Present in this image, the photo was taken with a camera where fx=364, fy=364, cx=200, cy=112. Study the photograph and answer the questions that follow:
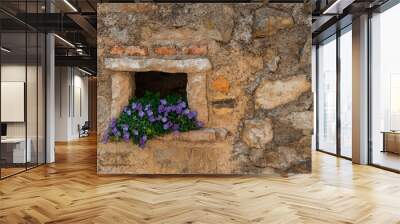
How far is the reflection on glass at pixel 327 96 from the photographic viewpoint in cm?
789

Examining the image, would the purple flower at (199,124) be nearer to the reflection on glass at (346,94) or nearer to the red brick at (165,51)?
the red brick at (165,51)

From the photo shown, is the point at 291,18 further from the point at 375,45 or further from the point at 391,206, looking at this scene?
the point at 391,206

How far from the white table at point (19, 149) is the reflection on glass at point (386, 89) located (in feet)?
18.5

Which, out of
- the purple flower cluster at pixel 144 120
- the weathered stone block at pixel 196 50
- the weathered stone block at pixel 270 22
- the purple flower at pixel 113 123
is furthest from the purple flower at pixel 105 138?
the weathered stone block at pixel 270 22

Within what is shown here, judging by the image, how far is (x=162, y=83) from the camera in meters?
6.29

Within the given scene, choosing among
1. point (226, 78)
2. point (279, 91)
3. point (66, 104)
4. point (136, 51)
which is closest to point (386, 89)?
point (279, 91)

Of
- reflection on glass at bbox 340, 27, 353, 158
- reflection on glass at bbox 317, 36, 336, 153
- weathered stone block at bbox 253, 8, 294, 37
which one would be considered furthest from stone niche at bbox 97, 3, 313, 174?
reflection on glass at bbox 317, 36, 336, 153

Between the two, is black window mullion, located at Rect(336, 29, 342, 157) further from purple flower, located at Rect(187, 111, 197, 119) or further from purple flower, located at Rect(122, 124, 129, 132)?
purple flower, located at Rect(122, 124, 129, 132)

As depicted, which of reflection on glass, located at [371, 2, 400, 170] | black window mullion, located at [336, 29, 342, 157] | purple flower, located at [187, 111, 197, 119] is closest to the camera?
purple flower, located at [187, 111, 197, 119]

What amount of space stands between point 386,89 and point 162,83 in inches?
145

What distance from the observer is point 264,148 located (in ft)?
17.0

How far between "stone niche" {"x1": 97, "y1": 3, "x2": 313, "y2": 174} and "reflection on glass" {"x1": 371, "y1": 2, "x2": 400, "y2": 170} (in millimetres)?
1523

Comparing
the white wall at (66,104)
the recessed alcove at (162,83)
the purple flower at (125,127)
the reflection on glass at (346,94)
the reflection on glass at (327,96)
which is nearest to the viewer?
the purple flower at (125,127)

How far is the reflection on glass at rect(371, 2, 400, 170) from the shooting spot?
222 inches
